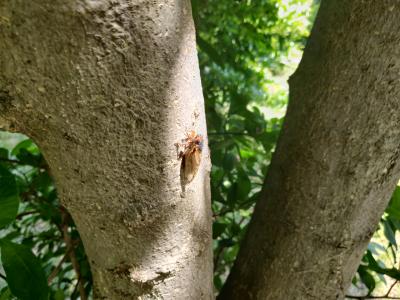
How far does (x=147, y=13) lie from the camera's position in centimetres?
27

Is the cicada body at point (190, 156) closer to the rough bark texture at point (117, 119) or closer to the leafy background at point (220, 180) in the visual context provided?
the rough bark texture at point (117, 119)

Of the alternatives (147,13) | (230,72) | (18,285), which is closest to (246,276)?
(18,285)

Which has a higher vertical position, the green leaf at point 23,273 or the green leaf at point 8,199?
the green leaf at point 8,199

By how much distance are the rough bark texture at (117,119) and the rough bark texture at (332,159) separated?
0.48 ft

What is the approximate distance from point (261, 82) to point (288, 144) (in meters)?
0.88

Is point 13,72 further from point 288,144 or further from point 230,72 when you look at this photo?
point 230,72

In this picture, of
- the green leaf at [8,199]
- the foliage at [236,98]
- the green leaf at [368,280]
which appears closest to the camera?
the green leaf at [8,199]

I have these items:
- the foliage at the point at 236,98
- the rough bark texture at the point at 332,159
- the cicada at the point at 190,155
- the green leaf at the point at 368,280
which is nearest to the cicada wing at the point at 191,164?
the cicada at the point at 190,155

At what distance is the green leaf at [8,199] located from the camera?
1.36ft

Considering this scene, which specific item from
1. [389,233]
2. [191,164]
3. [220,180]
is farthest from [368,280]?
[191,164]

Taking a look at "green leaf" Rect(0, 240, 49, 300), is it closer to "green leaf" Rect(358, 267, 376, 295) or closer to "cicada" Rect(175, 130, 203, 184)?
"cicada" Rect(175, 130, 203, 184)

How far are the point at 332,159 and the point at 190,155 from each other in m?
0.20

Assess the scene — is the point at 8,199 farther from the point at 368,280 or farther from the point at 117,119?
the point at 368,280

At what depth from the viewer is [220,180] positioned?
868mm
